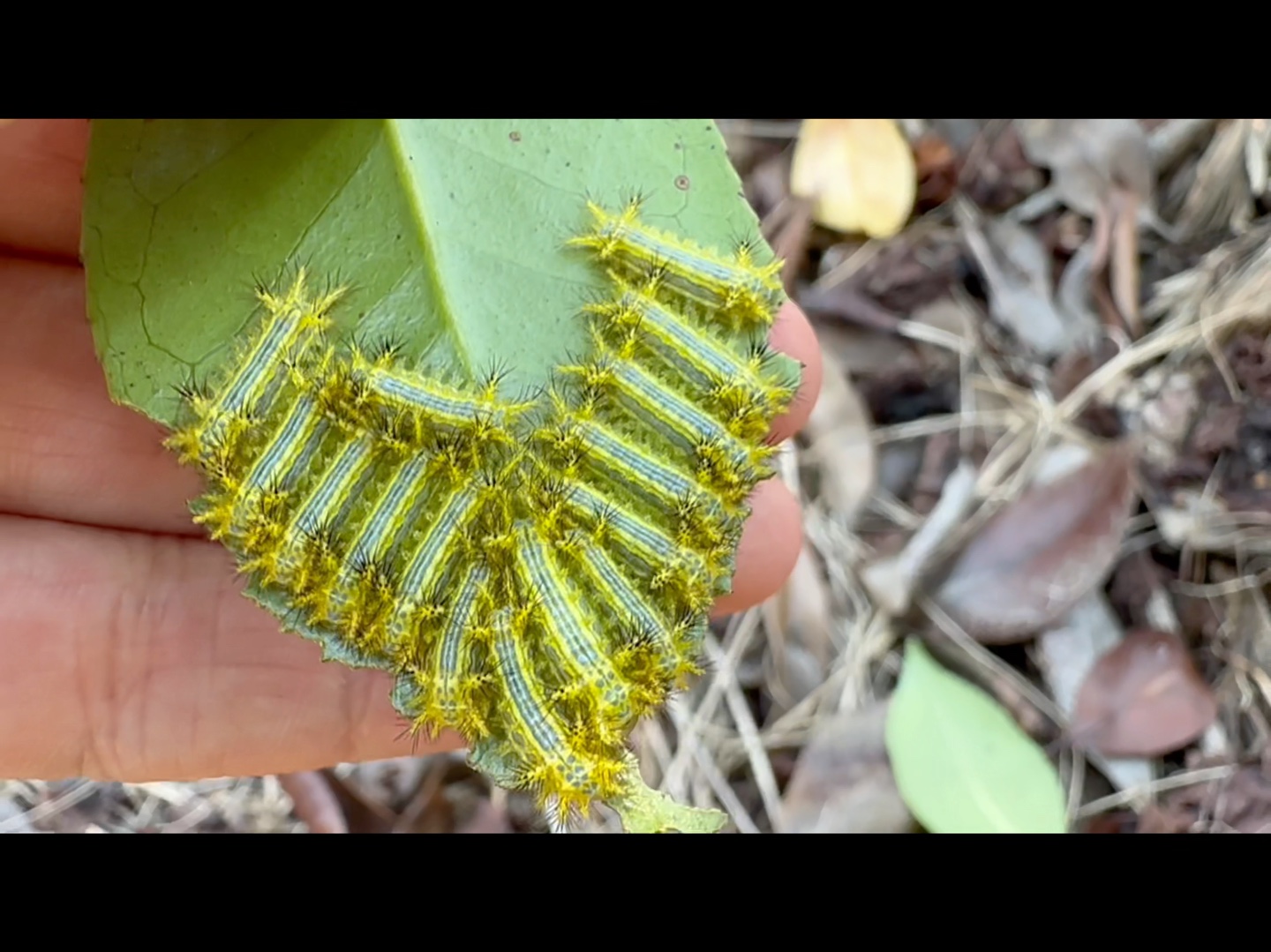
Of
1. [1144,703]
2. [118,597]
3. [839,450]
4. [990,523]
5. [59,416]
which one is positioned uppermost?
[59,416]

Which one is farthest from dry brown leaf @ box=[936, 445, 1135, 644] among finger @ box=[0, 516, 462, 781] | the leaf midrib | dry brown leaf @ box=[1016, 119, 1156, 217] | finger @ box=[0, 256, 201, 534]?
finger @ box=[0, 256, 201, 534]

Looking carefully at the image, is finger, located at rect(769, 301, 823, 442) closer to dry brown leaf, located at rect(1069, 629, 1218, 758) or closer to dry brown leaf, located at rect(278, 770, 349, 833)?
dry brown leaf, located at rect(1069, 629, 1218, 758)

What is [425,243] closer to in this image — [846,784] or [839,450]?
[839,450]

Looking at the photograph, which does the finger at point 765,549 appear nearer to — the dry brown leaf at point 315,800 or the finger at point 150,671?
the finger at point 150,671

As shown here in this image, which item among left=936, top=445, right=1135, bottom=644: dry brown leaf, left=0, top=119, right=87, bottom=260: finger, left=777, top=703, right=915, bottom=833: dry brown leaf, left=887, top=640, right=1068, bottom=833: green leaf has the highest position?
left=0, top=119, right=87, bottom=260: finger

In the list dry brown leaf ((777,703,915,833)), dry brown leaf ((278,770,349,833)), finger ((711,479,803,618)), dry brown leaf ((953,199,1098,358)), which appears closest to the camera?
finger ((711,479,803,618))

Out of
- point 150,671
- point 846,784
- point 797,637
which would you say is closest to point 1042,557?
point 797,637

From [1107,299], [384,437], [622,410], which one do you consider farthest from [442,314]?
[1107,299]
